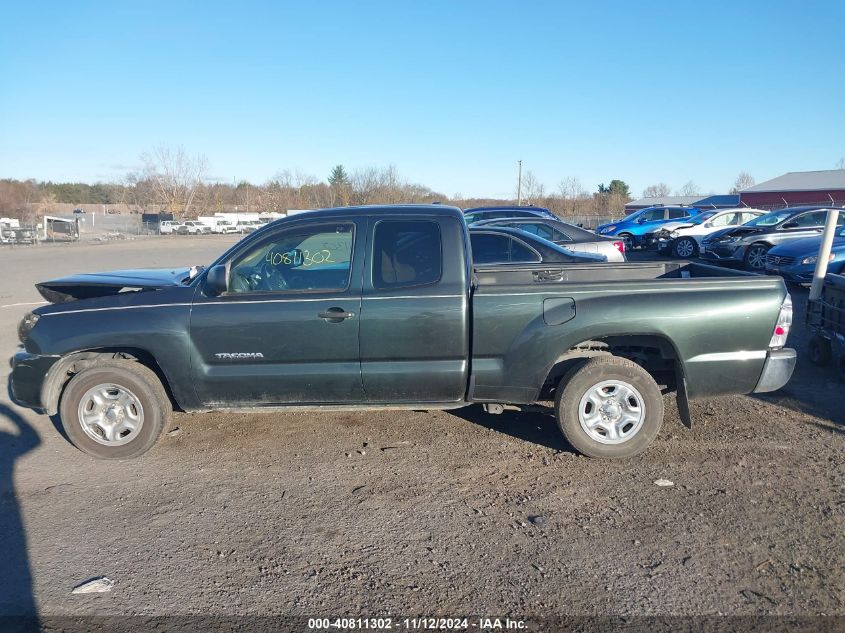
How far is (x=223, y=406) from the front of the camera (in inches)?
184

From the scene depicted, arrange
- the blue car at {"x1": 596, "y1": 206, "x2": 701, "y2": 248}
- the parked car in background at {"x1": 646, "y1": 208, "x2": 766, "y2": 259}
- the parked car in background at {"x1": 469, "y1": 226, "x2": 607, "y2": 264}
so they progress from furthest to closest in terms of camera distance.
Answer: the blue car at {"x1": 596, "y1": 206, "x2": 701, "y2": 248} → the parked car in background at {"x1": 646, "y1": 208, "x2": 766, "y2": 259} → the parked car in background at {"x1": 469, "y1": 226, "x2": 607, "y2": 264}

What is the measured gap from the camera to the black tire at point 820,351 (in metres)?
6.72

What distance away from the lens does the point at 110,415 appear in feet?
→ 15.5

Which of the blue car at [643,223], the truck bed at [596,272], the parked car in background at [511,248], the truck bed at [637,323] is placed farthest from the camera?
the blue car at [643,223]

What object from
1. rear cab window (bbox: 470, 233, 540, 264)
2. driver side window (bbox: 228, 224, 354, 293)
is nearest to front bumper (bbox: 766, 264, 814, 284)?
rear cab window (bbox: 470, 233, 540, 264)

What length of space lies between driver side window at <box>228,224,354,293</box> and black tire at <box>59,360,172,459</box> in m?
0.98

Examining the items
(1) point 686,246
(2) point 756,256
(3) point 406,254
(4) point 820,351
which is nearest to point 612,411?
(3) point 406,254

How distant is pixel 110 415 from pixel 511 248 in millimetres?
6044

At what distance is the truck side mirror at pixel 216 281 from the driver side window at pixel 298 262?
0.35ft

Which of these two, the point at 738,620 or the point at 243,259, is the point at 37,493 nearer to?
the point at 243,259

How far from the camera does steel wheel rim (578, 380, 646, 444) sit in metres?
4.48

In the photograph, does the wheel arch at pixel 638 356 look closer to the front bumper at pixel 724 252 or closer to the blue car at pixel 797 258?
the blue car at pixel 797 258

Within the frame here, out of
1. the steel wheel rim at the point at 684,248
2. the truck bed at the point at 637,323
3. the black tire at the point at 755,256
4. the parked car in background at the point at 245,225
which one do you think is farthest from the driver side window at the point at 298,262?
the parked car in background at the point at 245,225

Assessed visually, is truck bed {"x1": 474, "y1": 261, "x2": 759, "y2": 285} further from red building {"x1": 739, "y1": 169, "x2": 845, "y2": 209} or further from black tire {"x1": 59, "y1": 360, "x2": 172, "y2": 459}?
red building {"x1": 739, "y1": 169, "x2": 845, "y2": 209}
